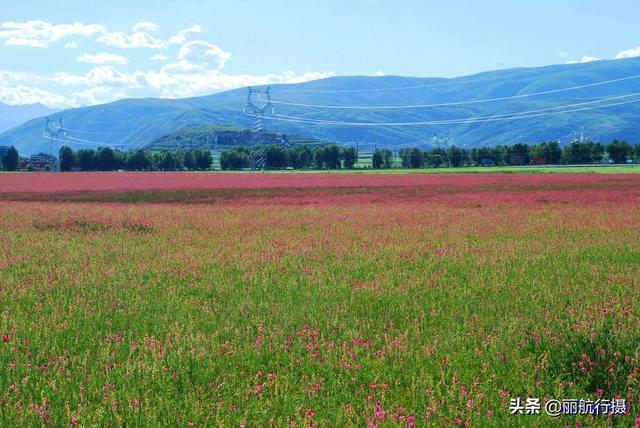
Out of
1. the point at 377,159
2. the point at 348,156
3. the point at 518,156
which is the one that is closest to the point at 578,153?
the point at 518,156

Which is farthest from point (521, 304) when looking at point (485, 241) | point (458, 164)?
point (458, 164)

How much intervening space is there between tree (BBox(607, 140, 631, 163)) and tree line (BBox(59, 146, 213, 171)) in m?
114

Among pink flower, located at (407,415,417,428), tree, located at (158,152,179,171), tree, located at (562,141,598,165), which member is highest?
tree, located at (158,152,179,171)

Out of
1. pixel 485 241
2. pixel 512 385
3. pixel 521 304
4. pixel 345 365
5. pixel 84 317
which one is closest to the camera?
pixel 512 385

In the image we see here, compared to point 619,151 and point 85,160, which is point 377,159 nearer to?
point 619,151

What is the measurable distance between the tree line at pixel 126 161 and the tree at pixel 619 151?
373 feet

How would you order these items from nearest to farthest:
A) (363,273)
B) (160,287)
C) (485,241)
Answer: (160,287)
(363,273)
(485,241)

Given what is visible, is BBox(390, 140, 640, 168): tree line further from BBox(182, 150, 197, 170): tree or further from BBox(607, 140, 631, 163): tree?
BBox(182, 150, 197, 170): tree

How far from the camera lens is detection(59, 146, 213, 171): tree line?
182375mm

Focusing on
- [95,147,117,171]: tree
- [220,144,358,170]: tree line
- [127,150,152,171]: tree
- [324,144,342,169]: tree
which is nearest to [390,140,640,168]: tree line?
[220,144,358,170]: tree line

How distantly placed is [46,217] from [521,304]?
21028mm

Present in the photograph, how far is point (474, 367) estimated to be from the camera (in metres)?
6.29

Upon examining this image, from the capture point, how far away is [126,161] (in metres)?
185

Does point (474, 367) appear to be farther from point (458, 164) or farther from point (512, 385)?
point (458, 164)
